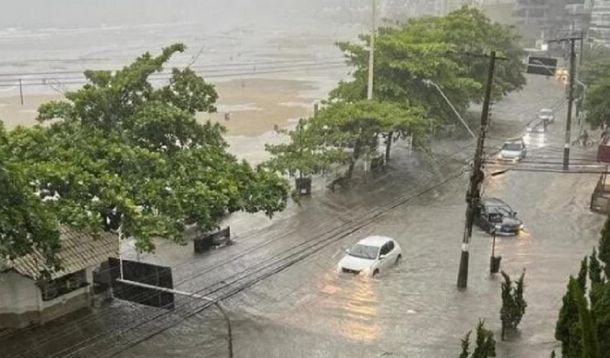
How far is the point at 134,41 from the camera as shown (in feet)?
393

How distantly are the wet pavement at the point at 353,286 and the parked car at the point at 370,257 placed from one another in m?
0.38

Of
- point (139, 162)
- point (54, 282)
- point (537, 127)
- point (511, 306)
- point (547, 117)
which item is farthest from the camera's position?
point (547, 117)

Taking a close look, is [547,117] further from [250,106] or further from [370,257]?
[370,257]

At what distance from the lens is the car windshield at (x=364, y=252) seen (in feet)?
78.8

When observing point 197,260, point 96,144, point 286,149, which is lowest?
point 197,260

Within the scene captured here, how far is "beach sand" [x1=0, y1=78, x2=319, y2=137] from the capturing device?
53.6 metres

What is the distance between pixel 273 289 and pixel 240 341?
3849 mm

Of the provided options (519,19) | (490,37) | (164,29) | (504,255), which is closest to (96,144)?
(504,255)

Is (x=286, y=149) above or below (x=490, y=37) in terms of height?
below

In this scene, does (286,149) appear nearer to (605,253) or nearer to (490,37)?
(605,253)

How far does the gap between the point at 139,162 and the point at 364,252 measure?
8.02 meters

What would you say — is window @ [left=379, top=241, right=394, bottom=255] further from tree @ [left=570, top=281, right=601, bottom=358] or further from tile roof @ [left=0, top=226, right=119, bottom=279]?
tree @ [left=570, top=281, right=601, bottom=358]


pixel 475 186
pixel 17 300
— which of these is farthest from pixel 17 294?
pixel 475 186

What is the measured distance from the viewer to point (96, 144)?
2005cm
